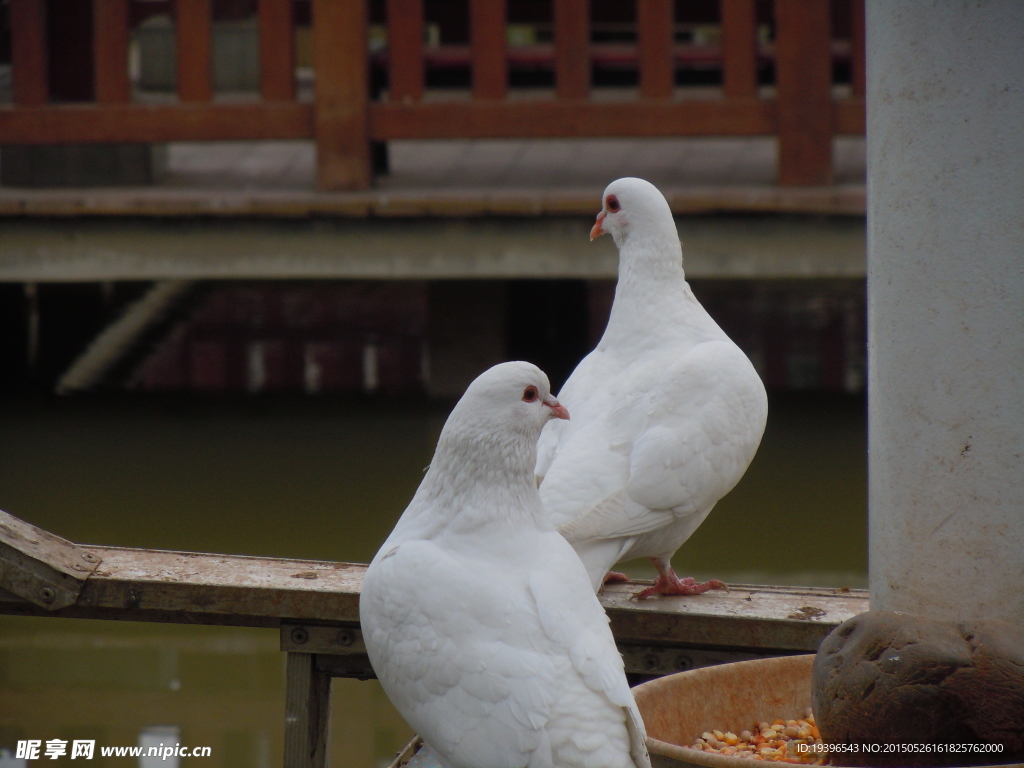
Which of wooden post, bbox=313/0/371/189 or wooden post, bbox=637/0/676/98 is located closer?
wooden post, bbox=637/0/676/98

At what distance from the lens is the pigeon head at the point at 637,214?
3.31 meters

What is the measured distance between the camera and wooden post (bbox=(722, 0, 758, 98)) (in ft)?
19.2

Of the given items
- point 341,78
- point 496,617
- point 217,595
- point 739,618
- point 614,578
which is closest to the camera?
point 496,617

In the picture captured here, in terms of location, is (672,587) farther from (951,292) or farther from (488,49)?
(488,49)

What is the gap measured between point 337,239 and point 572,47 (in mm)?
A: 1399

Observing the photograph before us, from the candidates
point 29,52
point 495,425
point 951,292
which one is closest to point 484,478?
point 495,425

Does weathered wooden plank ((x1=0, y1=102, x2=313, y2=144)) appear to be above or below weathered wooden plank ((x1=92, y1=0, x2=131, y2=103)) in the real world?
below

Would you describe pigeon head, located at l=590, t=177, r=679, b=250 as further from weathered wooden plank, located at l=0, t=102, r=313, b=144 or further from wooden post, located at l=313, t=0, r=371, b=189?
weathered wooden plank, located at l=0, t=102, r=313, b=144

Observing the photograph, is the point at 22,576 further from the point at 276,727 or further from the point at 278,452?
the point at 278,452

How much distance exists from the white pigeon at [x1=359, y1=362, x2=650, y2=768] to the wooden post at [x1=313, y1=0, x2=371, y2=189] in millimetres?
3807

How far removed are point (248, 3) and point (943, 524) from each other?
6427 mm

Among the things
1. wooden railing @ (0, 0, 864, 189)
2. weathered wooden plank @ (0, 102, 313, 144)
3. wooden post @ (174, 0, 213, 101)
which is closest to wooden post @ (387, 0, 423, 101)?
wooden railing @ (0, 0, 864, 189)

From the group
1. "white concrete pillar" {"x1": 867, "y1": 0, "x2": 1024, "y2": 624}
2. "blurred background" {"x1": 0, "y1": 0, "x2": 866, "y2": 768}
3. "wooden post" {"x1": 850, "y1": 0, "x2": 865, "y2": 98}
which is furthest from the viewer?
"wooden post" {"x1": 850, "y1": 0, "x2": 865, "y2": 98}

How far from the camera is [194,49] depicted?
5.95m
